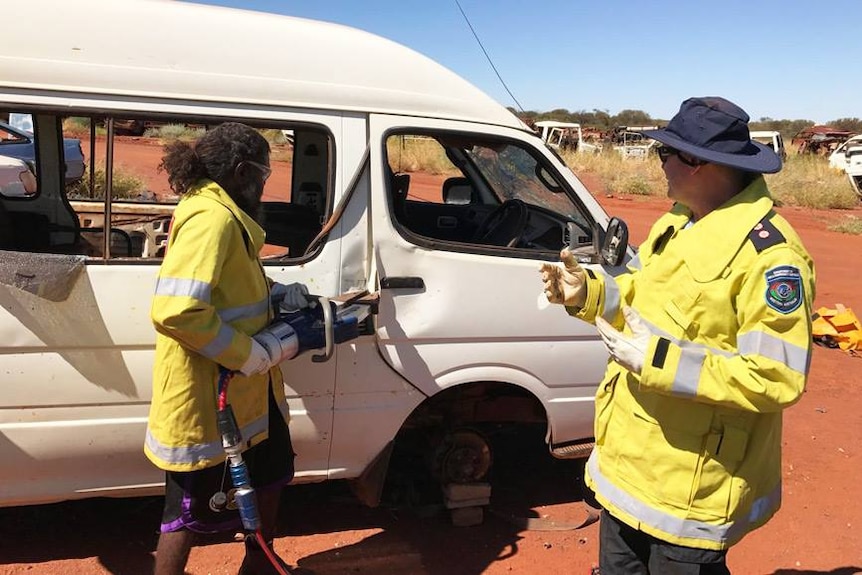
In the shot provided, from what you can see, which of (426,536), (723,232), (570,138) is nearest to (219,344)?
(723,232)

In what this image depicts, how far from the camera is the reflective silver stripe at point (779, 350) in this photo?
1863 mm

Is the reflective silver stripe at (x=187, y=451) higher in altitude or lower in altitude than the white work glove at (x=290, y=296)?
lower

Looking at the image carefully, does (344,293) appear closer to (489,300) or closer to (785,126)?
(489,300)

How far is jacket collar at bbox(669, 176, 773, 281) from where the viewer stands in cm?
196

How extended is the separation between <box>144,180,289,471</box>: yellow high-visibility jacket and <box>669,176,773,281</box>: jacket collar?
146 cm

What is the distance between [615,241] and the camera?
3.20 meters

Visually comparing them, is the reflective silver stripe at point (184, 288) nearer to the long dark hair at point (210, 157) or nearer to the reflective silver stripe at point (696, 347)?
the long dark hair at point (210, 157)

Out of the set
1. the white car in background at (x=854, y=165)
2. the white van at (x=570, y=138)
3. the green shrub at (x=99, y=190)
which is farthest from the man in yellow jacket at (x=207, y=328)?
the white van at (x=570, y=138)

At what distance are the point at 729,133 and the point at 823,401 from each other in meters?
4.78

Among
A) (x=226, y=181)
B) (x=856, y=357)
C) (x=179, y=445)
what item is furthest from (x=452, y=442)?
(x=856, y=357)

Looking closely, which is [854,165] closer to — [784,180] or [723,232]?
[784,180]

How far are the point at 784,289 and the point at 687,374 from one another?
32 cm

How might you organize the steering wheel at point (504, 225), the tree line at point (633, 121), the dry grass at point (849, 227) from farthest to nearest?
the tree line at point (633, 121) < the dry grass at point (849, 227) < the steering wheel at point (504, 225)

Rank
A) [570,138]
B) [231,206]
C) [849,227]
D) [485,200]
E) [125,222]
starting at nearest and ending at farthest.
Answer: [231,206] → [485,200] → [125,222] → [849,227] → [570,138]
